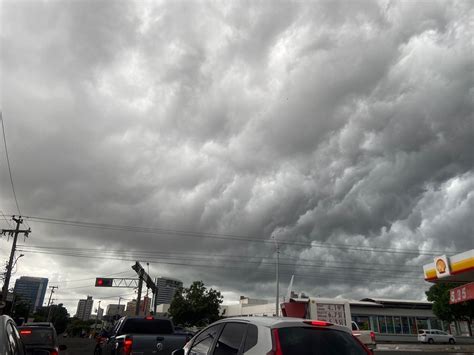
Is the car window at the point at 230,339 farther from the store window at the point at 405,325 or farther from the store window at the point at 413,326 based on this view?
the store window at the point at 413,326

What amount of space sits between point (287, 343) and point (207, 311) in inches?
2171

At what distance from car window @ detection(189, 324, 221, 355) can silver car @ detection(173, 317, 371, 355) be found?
49cm

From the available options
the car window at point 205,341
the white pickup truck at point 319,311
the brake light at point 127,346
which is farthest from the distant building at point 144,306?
the car window at point 205,341

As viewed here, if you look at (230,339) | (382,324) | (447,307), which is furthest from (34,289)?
(230,339)

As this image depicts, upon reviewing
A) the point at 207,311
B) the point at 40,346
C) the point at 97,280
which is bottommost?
the point at 40,346

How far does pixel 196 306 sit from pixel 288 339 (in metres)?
55.0

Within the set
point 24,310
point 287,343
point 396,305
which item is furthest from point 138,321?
point 24,310

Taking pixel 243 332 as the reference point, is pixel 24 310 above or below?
above

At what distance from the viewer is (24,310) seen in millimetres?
83250

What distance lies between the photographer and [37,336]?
11.4 metres

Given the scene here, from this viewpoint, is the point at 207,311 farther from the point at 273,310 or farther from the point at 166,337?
the point at 166,337

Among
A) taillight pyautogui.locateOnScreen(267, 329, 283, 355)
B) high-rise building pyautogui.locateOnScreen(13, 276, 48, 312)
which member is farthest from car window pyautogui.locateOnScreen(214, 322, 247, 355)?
high-rise building pyautogui.locateOnScreen(13, 276, 48, 312)

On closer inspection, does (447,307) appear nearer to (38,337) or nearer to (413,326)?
(413,326)

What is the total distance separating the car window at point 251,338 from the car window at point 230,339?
5.1 inches
